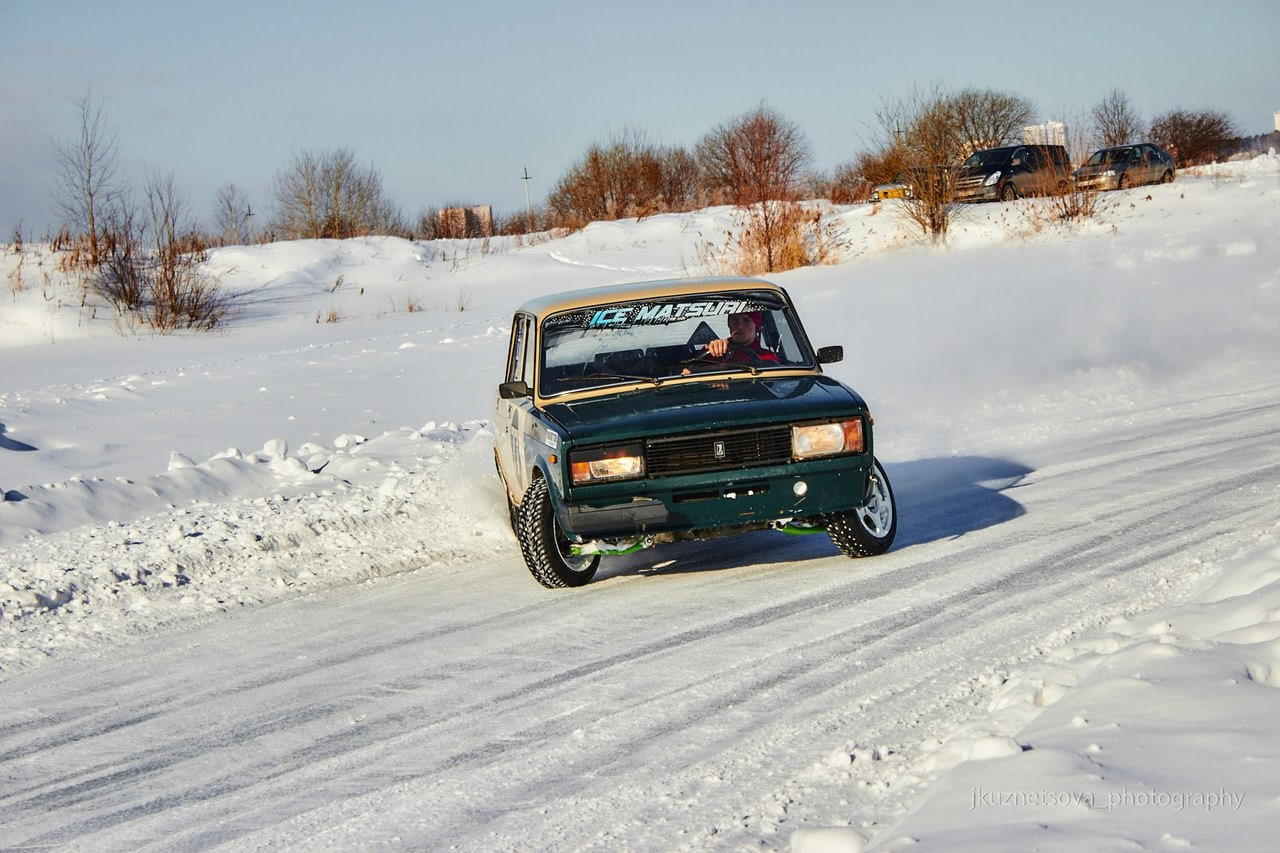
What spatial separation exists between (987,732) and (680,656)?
160cm

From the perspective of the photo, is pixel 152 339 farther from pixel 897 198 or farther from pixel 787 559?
pixel 787 559

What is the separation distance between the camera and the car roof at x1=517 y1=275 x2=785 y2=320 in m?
7.61

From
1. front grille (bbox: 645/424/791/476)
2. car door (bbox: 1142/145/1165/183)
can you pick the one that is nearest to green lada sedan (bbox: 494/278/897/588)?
front grille (bbox: 645/424/791/476)

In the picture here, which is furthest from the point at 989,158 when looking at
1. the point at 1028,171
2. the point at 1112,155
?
the point at 1112,155

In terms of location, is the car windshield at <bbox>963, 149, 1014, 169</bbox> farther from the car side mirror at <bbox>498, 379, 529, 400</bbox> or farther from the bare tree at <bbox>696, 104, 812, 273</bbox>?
the car side mirror at <bbox>498, 379, 529, 400</bbox>

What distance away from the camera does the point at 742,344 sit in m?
7.56

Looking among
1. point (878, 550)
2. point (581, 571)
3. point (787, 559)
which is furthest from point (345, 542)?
point (878, 550)

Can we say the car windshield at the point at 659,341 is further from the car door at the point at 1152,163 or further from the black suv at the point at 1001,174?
the car door at the point at 1152,163

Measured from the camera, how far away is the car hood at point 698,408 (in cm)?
634

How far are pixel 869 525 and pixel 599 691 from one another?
96.1 inches

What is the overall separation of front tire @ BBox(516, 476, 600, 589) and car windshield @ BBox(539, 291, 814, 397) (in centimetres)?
86

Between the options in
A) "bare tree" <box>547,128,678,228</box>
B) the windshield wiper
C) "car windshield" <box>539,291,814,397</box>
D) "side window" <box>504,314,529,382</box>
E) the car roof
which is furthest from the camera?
"bare tree" <box>547,128,678,228</box>

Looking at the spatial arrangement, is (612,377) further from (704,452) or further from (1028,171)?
(1028,171)

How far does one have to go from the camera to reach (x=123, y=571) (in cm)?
756
